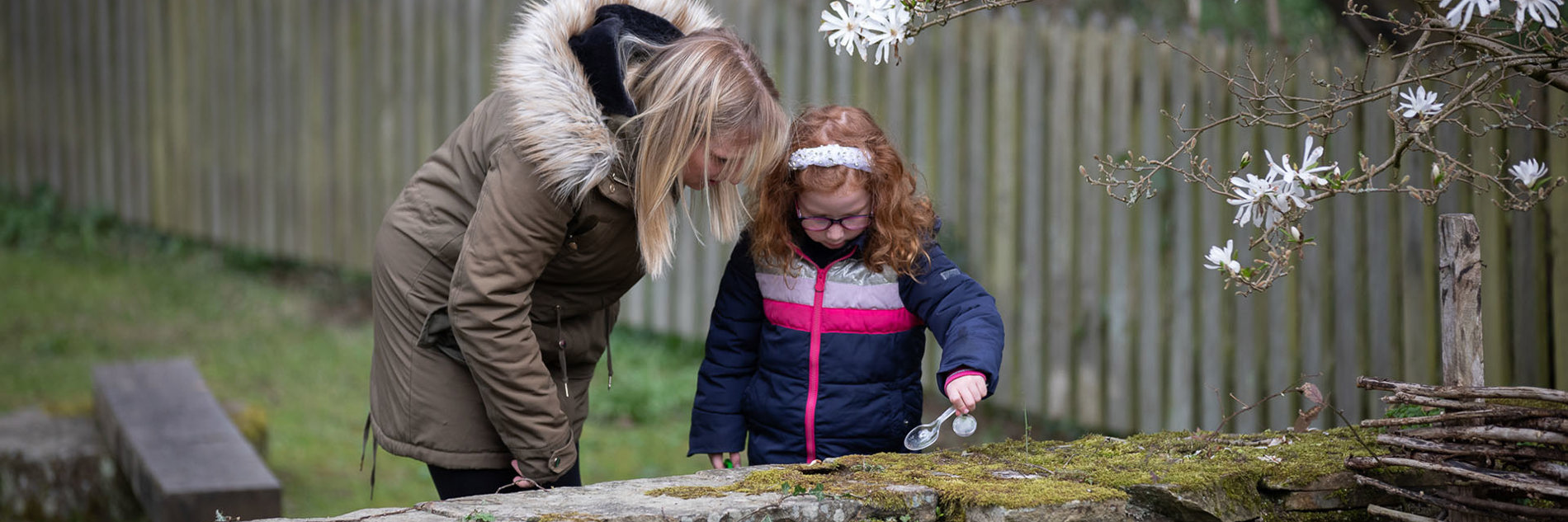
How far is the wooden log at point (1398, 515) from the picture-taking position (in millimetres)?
2385

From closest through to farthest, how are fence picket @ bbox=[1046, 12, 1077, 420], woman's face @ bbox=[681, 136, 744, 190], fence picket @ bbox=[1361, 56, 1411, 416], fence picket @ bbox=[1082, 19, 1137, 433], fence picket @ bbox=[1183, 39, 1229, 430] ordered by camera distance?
woman's face @ bbox=[681, 136, 744, 190] → fence picket @ bbox=[1361, 56, 1411, 416] → fence picket @ bbox=[1183, 39, 1229, 430] → fence picket @ bbox=[1082, 19, 1137, 433] → fence picket @ bbox=[1046, 12, 1077, 420]

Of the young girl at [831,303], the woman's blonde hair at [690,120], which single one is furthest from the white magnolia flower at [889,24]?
the young girl at [831,303]

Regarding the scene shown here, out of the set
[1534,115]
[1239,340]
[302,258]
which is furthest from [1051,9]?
[302,258]

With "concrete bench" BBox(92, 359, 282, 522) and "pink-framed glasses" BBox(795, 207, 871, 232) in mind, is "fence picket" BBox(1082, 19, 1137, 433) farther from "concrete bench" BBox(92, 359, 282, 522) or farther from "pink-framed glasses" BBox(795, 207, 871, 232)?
"concrete bench" BBox(92, 359, 282, 522)

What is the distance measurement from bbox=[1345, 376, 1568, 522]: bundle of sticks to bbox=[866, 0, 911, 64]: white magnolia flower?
3.26ft

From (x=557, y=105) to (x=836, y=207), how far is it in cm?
63

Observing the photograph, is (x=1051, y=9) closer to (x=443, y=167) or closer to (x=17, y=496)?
(x=443, y=167)

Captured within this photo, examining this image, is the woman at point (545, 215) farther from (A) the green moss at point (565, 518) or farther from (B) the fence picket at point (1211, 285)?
(B) the fence picket at point (1211, 285)

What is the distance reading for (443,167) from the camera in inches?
112

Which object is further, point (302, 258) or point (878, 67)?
point (302, 258)

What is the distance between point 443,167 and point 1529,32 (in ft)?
6.60

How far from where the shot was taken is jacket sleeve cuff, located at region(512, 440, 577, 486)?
8.89ft

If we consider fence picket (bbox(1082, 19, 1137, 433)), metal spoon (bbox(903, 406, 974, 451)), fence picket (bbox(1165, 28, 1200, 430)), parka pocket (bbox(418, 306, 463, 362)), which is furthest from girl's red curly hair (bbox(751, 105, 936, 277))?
fence picket (bbox(1082, 19, 1137, 433))

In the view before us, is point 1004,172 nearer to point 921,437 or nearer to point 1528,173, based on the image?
point 921,437
